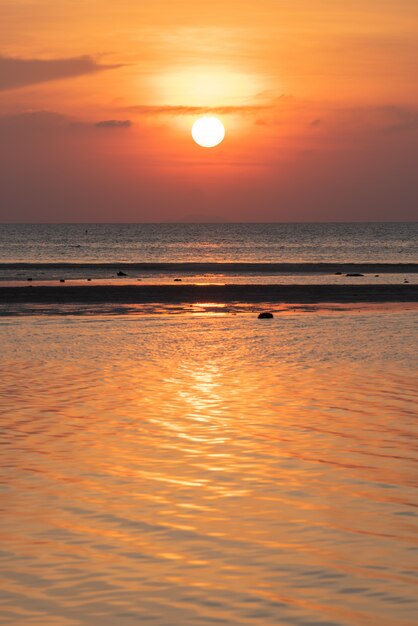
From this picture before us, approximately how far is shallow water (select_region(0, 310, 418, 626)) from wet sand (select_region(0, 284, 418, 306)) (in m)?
26.9

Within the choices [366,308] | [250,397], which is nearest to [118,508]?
[250,397]

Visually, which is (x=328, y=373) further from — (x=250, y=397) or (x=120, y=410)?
(x=120, y=410)

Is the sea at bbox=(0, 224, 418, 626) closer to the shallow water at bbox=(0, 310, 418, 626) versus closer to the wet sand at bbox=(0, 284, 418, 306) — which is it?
the shallow water at bbox=(0, 310, 418, 626)

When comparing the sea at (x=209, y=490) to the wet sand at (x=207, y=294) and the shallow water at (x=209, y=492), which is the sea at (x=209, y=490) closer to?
the shallow water at (x=209, y=492)

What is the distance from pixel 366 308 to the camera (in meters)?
48.8

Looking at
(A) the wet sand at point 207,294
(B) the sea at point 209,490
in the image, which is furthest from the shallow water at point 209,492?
(A) the wet sand at point 207,294

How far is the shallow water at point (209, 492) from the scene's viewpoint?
31.3 feet

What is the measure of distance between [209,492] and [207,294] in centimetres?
4652

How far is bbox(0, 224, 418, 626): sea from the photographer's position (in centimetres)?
955

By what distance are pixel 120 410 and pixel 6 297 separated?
36778mm

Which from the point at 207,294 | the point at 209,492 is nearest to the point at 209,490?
the point at 209,492

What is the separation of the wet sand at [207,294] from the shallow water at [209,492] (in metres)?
26.9

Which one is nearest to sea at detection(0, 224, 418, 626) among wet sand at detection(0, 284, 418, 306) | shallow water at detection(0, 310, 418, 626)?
shallow water at detection(0, 310, 418, 626)

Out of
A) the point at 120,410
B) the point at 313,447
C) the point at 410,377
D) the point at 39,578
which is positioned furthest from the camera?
the point at 410,377
